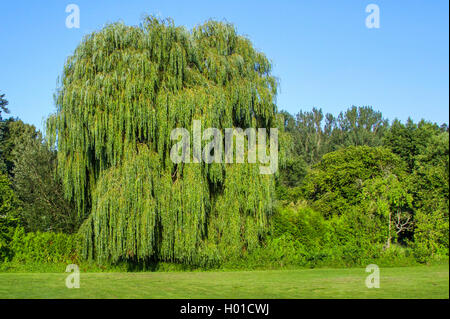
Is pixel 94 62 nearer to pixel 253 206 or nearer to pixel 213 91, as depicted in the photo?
pixel 213 91

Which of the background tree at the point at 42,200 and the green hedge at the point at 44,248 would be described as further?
the background tree at the point at 42,200

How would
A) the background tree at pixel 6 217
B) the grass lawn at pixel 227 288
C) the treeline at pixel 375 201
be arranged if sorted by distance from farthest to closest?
the background tree at pixel 6 217 → the treeline at pixel 375 201 → the grass lawn at pixel 227 288

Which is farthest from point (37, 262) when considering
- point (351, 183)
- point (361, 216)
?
point (351, 183)

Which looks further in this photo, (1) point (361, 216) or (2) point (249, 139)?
(1) point (361, 216)

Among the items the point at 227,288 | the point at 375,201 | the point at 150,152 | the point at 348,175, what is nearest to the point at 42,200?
the point at 150,152

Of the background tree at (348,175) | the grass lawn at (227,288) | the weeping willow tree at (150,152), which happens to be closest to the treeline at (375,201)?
the background tree at (348,175)

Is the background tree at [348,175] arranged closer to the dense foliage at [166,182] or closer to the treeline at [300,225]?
the treeline at [300,225]

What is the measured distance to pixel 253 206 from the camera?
17.9 meters

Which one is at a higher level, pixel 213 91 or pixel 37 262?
→ pixel 213 91

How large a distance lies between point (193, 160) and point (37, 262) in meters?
7.77

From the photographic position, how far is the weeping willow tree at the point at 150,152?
1594 cm

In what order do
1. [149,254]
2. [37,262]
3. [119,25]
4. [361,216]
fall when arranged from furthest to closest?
[361,216] < [37,262] < [119,25] < [149,254]

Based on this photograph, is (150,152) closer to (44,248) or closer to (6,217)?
(44,248)
